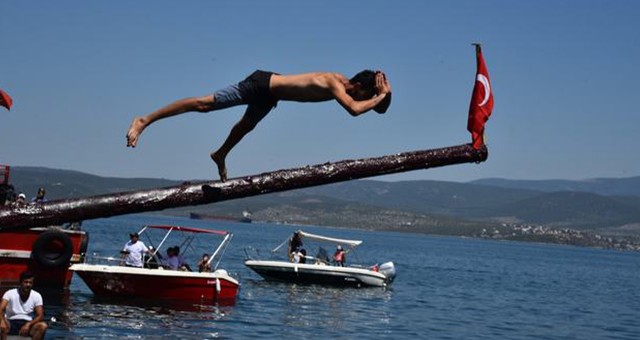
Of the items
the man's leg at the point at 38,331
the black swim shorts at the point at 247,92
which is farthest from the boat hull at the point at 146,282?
the black swim shorts at the point at 247,92

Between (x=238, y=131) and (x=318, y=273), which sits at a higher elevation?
(x=238, y=131)

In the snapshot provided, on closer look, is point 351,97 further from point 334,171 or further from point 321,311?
point 321,311

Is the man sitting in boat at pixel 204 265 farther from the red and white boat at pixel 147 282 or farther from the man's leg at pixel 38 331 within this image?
the man's leg at pixel 38 331

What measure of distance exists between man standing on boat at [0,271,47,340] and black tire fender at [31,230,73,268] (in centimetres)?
1560

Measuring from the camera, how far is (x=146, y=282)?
35250mm

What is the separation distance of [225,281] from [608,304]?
136 feet

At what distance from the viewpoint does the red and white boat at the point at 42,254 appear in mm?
31359

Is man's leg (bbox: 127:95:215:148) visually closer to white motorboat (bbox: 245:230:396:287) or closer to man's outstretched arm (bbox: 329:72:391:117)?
man's outstretched arm (bbox: 329:72:391:117)

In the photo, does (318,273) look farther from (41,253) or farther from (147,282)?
(41,253)

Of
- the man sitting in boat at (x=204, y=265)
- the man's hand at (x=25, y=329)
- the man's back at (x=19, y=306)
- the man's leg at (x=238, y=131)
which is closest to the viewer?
the man's leg at (x=238, y=131)

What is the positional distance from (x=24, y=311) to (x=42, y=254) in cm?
1638

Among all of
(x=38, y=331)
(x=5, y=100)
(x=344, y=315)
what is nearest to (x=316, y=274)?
(x=344, y=315)

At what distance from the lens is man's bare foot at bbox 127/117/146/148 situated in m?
8.07

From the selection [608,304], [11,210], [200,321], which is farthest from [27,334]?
[608,304]
